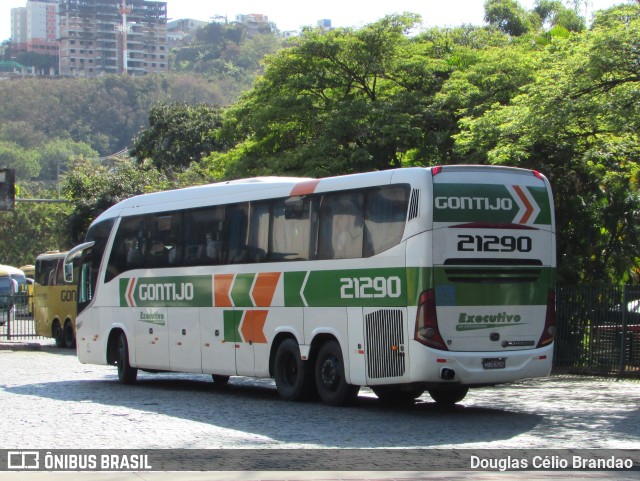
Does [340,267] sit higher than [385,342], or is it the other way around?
[340,267]

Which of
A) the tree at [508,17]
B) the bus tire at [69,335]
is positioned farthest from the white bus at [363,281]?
the tree at [508,17]

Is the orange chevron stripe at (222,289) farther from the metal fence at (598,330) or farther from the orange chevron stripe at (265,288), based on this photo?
the metal fence at (598,330)

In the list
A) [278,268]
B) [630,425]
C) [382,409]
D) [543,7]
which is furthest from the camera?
[543,7]

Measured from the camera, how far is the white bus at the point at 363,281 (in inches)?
560

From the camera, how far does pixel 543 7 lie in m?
49.5

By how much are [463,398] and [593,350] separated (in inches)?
285

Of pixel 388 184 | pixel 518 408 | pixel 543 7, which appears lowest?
pixel 518 408

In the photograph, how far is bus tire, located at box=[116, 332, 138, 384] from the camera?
20.6 m

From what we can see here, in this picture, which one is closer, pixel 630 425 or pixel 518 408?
pixel 630 425

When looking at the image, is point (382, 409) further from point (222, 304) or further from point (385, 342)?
point (222, 304)

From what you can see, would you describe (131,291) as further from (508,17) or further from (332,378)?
(508,17)

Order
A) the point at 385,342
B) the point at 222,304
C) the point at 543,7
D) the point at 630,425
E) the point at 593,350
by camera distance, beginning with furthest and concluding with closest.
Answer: the point at 543,7, the point at 593,350, the point at 222,304, the point at 385,342, the point at 630,425

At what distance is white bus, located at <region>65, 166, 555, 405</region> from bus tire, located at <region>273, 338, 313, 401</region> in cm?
2

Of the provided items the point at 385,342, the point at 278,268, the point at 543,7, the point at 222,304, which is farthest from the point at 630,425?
the point at 543,7
